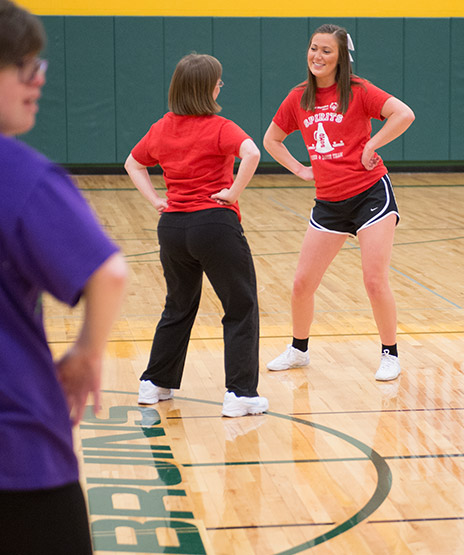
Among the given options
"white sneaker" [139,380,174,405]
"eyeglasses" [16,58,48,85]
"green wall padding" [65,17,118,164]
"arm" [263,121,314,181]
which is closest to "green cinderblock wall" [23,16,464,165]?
"green wall padding" [65,17,118,164]

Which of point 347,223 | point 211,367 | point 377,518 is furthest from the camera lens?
point 211,367

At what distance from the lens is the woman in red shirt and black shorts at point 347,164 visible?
400cm

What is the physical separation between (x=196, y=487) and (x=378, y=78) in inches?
444

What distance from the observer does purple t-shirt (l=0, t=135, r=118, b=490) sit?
3.93ft

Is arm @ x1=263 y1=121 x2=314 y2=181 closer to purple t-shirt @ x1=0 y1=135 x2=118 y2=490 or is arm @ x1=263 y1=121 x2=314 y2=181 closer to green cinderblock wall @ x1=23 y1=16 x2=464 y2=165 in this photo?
purple t-shirt @ x1=0 y1=135 x2=118 y2=490

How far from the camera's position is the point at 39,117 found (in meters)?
12.9

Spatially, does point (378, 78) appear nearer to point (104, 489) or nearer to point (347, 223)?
point (347, 223)

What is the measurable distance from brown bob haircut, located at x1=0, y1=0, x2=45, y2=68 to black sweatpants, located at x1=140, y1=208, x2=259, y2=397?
7.38 feet

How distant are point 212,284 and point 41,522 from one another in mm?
2329

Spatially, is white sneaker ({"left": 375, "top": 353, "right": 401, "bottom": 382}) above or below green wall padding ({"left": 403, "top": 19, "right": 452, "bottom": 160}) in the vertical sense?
below

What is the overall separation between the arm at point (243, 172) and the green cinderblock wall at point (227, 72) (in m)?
9.73

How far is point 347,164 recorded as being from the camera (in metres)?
4.07

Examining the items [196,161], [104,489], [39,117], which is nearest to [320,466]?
[104,489]

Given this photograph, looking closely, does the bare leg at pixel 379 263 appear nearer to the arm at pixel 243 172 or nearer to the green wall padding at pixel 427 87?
the arm at pixel 243 172
